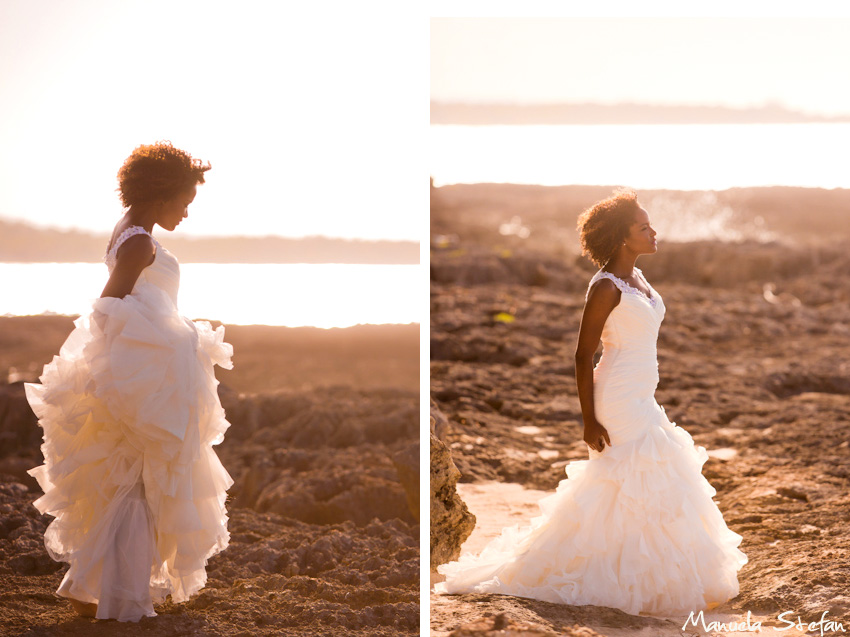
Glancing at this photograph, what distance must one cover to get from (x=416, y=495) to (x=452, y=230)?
37.7 ft

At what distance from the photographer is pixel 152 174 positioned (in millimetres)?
3207

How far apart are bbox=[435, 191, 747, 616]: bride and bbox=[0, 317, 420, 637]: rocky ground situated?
71 cm

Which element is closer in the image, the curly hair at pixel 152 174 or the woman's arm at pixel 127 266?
the woman's arm at pixel 127 266

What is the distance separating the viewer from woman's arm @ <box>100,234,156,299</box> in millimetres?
3086

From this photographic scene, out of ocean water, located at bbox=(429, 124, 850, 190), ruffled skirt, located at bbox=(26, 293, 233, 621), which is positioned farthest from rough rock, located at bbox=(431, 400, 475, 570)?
ocean water, located at bbox=(429, 124, 850, 190)

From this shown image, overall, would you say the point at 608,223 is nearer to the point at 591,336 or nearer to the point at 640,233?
the point at 640,233

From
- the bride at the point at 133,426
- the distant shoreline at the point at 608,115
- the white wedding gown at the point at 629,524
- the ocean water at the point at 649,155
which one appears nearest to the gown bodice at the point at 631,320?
the white wedding gown at the point at 629,524

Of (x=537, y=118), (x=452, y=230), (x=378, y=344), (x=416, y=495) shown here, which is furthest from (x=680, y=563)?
(x=537, y=118)

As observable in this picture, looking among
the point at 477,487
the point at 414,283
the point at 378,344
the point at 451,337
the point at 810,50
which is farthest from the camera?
the point at 414,283

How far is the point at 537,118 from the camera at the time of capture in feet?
59.4

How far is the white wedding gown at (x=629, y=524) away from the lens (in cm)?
320

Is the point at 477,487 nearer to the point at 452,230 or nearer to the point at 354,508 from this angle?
the point at 354,508

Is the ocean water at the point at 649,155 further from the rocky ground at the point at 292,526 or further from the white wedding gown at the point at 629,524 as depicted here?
the white wedding gown at the point at 629,524

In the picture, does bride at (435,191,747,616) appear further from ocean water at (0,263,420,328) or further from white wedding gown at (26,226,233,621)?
ocean water at (0,263,420,328)
